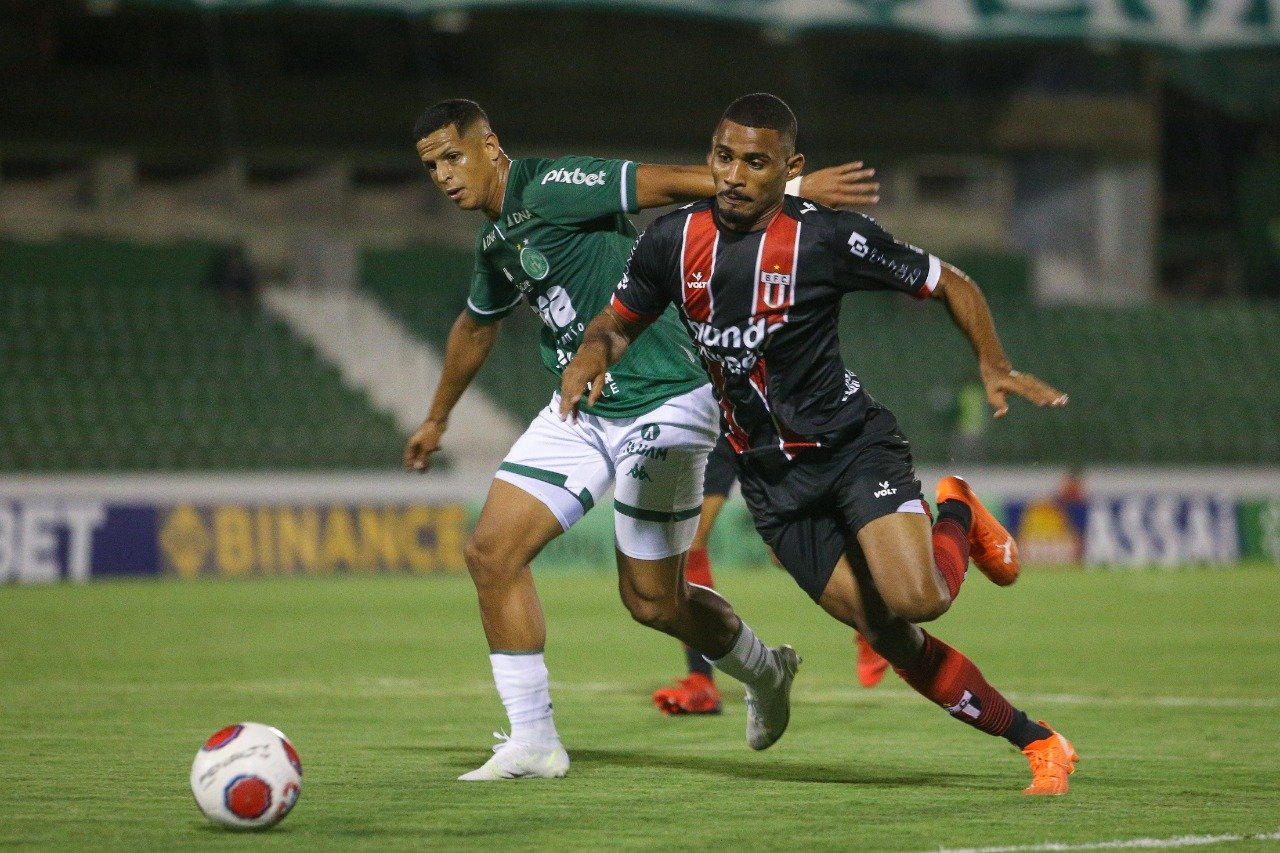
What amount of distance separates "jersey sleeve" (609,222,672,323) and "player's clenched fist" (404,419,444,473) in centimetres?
128

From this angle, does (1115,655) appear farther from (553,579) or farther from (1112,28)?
(1112,28)

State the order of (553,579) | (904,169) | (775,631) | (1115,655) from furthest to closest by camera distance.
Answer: (904,169), (553,579), (775,631), (1115,655)

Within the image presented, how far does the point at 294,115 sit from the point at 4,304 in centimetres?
740

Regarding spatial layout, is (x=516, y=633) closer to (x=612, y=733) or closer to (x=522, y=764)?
(x=522, y=764)

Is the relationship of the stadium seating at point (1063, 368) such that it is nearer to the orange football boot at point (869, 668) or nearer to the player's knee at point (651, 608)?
the orange football boot at point (869, 668)

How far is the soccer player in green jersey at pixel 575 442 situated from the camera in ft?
21.4

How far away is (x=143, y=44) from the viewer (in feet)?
93.7

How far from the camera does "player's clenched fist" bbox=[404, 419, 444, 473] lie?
23.9 ft

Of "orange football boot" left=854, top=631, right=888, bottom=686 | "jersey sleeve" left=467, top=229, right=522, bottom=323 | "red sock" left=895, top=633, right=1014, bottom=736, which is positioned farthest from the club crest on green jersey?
"orange football boot" left=854, top=631, right=888, bottom=686

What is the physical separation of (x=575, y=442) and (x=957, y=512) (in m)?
1.43

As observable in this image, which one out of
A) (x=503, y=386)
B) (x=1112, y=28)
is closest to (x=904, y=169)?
(x=1112, y=28)

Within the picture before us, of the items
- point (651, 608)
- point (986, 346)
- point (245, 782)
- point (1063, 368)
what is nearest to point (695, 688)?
point (651, 608)

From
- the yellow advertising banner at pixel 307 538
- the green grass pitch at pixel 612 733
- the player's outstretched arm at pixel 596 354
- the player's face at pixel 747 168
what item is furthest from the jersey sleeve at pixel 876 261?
the yellow advertising banner at pixel 307 538

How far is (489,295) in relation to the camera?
7.19 meters
